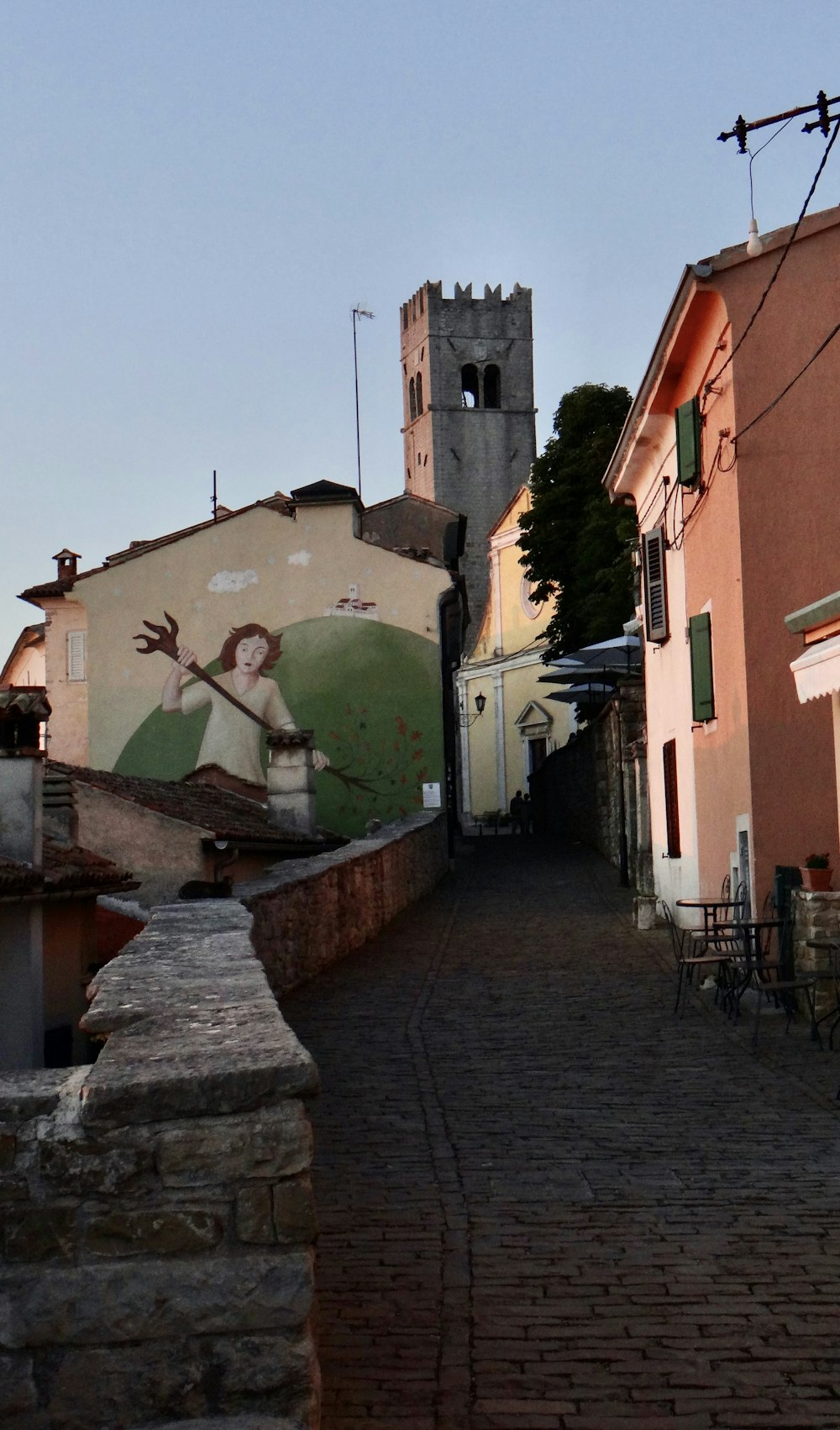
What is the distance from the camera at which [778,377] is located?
13422mm

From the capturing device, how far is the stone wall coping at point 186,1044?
3357mm

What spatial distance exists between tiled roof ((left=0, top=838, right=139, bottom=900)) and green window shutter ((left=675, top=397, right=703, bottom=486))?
722 cm

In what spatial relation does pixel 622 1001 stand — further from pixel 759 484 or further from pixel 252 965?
pixel 252 965

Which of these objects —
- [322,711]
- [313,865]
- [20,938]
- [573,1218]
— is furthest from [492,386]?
[573,1218]

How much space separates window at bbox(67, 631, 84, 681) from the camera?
34.0m

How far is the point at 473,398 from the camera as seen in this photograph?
8475cm

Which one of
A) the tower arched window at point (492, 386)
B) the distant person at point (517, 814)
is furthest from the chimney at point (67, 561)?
the tower arched window at point (492, 386)

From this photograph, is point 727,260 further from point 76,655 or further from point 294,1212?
point 76,655

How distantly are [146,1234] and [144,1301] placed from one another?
139mm

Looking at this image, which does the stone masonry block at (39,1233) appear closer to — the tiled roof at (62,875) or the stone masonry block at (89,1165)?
the stone masonry block at (89,1165)

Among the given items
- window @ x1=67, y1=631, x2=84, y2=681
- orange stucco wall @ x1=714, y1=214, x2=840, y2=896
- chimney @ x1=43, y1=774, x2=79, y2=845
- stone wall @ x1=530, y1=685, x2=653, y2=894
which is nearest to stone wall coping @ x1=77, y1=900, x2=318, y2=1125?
orange stucco wall @ x1=714, y1=214, x2=840, y2=896

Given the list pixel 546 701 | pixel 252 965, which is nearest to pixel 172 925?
pixel 252 965

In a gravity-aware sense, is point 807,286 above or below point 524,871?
above

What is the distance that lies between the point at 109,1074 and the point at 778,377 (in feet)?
37.3
